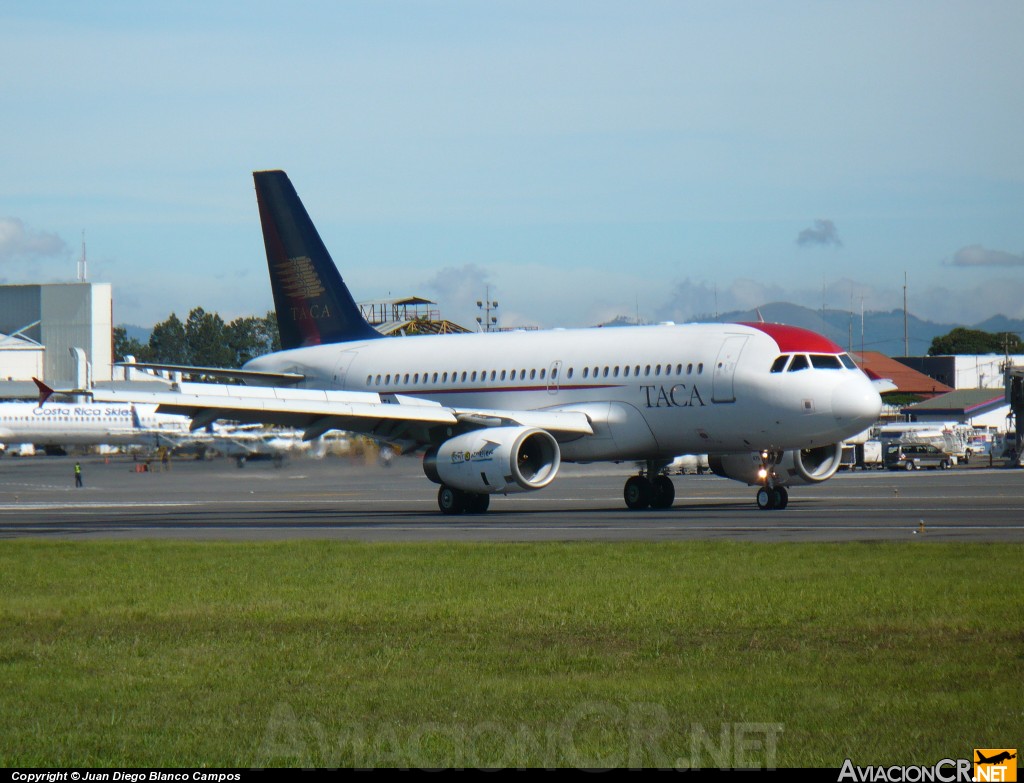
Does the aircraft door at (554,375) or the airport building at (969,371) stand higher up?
the airport building at (969,371)

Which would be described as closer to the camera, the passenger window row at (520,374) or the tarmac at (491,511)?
the tarmac at (491,511)

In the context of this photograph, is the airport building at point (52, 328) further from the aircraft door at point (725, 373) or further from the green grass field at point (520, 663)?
the green grass field at point (520, 663)

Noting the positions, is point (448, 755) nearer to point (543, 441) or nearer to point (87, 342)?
point (543, 441)

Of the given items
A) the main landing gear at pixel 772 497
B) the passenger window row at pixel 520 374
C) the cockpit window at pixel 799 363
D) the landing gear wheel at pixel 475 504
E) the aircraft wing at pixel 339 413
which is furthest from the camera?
the landing gear wheel at pixel 475 504

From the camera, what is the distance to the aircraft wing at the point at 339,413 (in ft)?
104

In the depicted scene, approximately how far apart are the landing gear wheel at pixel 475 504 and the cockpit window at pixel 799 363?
7996 millimetres

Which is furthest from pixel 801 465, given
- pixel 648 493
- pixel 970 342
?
pixel 970 342

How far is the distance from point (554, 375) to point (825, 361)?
23.0 feet

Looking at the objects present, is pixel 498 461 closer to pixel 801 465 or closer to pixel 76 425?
pixel 801 465

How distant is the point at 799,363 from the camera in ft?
104

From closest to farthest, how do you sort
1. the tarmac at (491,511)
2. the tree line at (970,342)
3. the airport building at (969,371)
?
the tarmac at (491,511), the airport building at (969,371), the tree line at (970,342)

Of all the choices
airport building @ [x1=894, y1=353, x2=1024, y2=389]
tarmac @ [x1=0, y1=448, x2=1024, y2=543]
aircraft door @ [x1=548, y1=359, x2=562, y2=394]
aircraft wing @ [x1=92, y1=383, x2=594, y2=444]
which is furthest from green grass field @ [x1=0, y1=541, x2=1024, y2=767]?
airport building @ [x1=894, y1=353, x2=1024, y2=389]

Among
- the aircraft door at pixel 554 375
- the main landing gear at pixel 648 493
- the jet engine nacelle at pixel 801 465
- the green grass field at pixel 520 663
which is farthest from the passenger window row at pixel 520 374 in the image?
the green grass field at pixel 520 663

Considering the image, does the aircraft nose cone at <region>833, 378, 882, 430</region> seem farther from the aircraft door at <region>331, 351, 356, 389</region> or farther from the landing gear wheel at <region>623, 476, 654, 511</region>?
the aircraft door at <region>331, 351, 356, 389</region>
